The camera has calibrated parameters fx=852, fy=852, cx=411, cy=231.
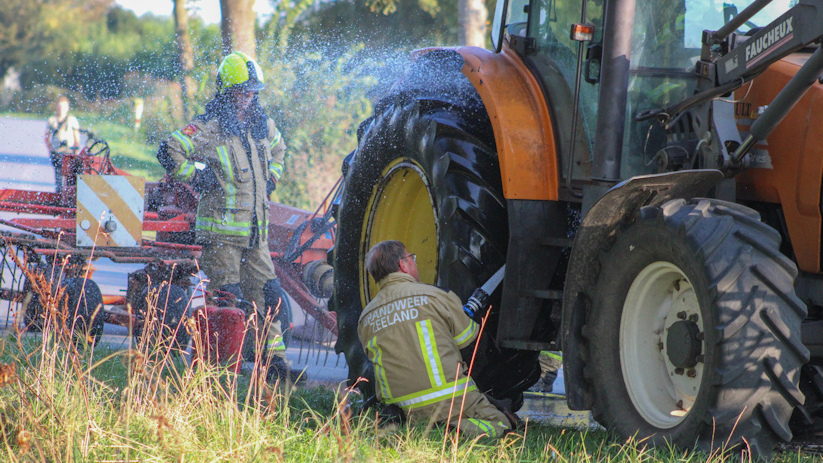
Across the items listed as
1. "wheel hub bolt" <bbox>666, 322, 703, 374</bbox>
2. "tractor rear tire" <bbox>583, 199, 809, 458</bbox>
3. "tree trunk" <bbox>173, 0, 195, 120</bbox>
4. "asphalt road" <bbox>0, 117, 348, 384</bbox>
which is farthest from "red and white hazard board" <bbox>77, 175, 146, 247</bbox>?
"tree trunk" <bbox>173, 0, 195, 120</bbox>

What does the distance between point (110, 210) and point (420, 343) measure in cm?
374

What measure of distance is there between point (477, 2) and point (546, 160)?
928 cm

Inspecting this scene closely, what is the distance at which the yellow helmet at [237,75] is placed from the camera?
6.62 meters

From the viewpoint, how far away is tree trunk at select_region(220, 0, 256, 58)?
1500 cm

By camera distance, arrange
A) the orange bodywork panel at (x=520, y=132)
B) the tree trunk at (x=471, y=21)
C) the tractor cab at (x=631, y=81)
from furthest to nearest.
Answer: the tree trunk at (x=471, y=21) → the orange bodywork panel at (x=520, y=132) → the tractor cab at (x=631, y=81)

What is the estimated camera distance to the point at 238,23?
594 inches

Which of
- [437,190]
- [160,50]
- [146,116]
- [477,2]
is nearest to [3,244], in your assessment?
[437,190]

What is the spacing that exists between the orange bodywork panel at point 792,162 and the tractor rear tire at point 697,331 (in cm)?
35

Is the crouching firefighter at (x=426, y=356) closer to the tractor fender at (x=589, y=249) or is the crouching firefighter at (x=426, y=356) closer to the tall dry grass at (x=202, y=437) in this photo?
the tall dry grass at (x=202, y=437)

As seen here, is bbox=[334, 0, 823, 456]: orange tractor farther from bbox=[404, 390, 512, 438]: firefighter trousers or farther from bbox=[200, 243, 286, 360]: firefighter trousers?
bbox=[200, 243, 286, 360]: firefighter trousers

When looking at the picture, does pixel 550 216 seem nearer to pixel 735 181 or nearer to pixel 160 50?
pixel 735 181

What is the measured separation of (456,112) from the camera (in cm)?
446

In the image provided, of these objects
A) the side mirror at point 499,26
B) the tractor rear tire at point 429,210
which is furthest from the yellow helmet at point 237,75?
the side mirror at point 499,26

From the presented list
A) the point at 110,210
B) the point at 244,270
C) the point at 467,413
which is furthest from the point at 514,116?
the point at 110,210
